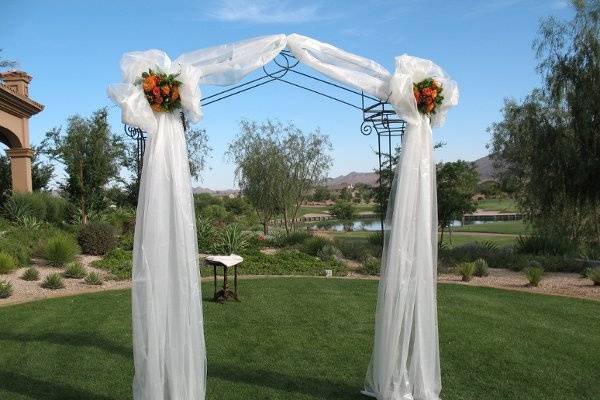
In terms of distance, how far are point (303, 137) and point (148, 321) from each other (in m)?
22.7

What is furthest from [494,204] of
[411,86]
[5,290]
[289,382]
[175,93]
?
[175,93]

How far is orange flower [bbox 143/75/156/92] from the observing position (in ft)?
14.3

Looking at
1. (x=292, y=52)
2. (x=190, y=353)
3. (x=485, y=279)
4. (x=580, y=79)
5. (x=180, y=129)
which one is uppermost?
(x=580, y=79)

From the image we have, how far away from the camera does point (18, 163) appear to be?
848 inches

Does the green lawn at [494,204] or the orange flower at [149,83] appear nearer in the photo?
the orange flower at [149,83]

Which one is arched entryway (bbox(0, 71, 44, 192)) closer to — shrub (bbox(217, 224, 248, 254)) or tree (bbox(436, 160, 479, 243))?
shrub (bbox(217, 224, 248, 254))

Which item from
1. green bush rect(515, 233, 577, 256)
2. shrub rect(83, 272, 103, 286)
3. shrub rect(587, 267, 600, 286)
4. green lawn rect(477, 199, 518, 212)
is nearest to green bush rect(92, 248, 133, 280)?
shrub rect(83, 272, 103, 286)

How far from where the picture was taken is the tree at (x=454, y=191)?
1827cm

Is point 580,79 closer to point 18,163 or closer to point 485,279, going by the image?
point 485,279

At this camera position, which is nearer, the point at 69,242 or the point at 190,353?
the point at 190,353

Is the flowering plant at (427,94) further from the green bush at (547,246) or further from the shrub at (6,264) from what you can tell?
the green bush at (547,246)

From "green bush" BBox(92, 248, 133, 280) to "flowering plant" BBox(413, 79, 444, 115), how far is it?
939 cm

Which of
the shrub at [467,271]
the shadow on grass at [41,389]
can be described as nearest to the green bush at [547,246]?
the shrub at [467,271]

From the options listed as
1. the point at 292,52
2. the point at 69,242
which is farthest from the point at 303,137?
the point at 292,52
